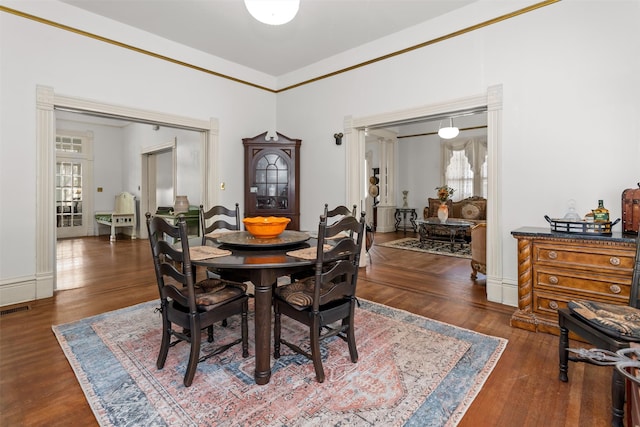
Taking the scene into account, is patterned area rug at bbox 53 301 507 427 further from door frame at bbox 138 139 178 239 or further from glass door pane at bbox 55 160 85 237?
glass door pane at bbox 55 160 85 237

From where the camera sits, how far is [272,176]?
5.00 m

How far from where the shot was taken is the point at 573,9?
281 centimetres

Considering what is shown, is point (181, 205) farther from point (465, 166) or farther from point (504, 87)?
point (465, 166)

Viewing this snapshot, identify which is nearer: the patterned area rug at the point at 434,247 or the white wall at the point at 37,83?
the white wall at the point at 37,83

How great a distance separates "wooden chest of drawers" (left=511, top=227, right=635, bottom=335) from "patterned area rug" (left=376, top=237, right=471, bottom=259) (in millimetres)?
2923

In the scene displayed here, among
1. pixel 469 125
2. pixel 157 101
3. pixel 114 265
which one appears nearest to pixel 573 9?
pixel 157 101

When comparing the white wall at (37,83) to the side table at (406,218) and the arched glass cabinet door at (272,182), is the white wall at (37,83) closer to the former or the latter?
the arched glass cabinet door at (272,182)

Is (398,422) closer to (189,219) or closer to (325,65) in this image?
(325,65)

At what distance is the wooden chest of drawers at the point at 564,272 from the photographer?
226cm

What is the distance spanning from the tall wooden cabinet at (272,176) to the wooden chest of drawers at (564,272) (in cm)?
323

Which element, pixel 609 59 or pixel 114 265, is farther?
pixel 114 265

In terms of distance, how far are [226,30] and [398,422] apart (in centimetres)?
425

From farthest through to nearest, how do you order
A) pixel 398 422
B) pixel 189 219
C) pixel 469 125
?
pixel 469 125 < pixel 189 219 < pixel 398 422

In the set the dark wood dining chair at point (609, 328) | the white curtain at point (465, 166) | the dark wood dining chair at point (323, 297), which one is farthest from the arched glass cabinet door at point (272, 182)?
the white curtain at point (465, 166)
